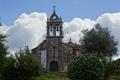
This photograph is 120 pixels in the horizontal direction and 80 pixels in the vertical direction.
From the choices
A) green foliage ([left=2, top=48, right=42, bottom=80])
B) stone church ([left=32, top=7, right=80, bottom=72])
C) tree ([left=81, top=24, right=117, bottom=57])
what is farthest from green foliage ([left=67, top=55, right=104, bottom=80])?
stone church ([left=32, top=7, right=80, bottom=72])

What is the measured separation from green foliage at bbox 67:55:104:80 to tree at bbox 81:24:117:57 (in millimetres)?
38819

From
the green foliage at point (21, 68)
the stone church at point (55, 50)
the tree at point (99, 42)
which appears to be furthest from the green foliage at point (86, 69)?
the stone church at point (55, 50)

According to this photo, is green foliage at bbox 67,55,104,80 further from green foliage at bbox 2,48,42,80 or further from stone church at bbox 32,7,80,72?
stone church at bbox 32,7,80,72

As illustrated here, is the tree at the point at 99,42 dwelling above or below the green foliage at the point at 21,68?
above

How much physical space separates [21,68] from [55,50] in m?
45.4

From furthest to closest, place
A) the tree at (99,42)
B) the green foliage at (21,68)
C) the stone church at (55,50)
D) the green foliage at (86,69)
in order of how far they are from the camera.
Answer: the stone church at (55,50) → the tree at (99,42) → the green foliage at (21,68) → the green foliage at (86,69)

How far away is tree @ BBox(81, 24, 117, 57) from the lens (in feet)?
331

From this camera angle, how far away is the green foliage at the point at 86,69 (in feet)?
196

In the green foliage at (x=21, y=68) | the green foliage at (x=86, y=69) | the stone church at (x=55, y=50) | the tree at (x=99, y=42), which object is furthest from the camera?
the stone church at (x=55, y=50)

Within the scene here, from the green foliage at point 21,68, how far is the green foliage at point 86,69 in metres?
8.74

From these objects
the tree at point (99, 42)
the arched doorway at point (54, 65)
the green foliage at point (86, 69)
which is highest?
the tree at point (99, 42)

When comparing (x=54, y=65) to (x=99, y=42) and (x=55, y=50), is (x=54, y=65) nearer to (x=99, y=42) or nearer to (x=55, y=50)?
(x=55, y=50)

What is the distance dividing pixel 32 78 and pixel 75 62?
13533 millimetres

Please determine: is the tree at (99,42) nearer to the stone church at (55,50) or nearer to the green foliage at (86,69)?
the stone church at (55,50)
